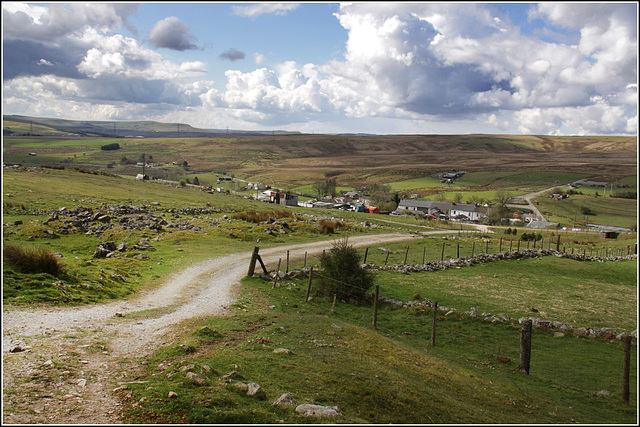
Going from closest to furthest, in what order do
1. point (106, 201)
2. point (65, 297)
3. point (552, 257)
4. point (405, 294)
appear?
point (65, 297), point (405, 294), point (552, 257), point (106, 201)

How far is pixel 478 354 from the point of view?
19.2m

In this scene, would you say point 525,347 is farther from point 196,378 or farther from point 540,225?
point 540,225

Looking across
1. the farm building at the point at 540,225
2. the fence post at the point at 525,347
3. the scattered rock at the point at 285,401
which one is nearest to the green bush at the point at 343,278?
the fence post at the point at 525,347

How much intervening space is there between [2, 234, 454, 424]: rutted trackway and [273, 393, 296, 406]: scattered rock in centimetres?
317

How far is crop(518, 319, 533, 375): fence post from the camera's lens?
1745cm

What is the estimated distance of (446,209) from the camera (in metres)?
135

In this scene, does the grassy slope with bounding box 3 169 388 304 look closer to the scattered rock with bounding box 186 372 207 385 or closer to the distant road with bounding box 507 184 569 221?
the scattered rock with bounding box 186 372 207 385

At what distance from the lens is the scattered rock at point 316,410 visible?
360 inches

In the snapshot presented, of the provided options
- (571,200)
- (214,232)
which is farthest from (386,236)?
(571,200)

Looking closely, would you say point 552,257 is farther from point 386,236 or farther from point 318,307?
point 318,307

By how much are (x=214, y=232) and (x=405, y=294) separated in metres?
21.9

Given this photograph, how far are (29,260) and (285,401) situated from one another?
14447 millimetres

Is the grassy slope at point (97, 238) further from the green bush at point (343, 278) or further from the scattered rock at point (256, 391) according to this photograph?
the scattered rock at point (256, 391)

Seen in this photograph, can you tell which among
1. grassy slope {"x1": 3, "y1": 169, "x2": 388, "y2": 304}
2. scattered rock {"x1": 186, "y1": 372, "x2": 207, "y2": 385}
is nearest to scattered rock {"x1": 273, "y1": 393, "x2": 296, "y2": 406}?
scattered rock {"x1": 186, "y1": 372, "x2": 207, "y2": 385}
